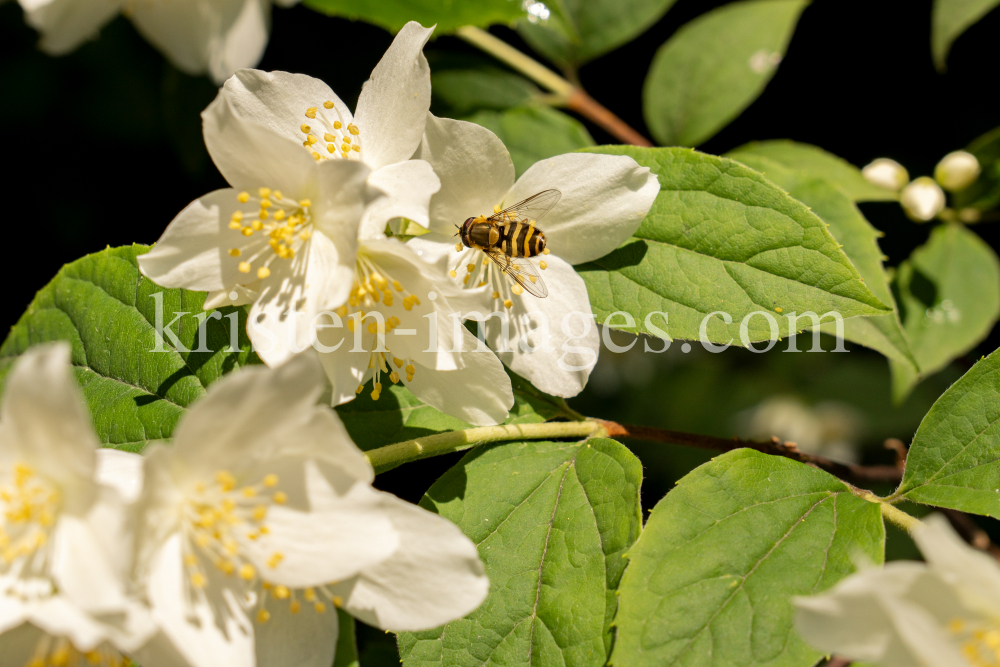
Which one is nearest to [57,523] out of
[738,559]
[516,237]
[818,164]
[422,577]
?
[422,577]

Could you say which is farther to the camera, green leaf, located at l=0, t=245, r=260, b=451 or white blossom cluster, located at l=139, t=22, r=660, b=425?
green leaf, located at l=0, t=245, r=260, b=451

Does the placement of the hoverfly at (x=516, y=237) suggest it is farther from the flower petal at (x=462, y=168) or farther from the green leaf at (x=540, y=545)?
the green leaf at (x=540, y=545)

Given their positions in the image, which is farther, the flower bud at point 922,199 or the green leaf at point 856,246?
the flower bud at point 922,199

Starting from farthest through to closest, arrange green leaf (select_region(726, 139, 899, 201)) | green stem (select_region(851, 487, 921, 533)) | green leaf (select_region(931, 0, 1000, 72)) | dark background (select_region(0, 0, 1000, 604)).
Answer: dark background (select_region(0, 0, 1000, 604)) → green leaf (select_region(726, 139, 899, 201)) → green leaf (select_region(931, 0, 1000, 72)) → green stem (select_region(851, 487, 921, 533))

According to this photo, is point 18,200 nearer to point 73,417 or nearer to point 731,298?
point 73,417

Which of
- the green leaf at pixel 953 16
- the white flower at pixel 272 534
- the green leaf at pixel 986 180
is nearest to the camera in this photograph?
the white flower at pixel 272 534

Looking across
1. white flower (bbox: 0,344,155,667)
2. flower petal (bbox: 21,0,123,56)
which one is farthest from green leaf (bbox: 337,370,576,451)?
flower petal (bbox: 21,0,123,56)

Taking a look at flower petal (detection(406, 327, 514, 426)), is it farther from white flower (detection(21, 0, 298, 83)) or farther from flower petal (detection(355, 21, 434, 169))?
white flower (detection(21, 0, 298, 83))

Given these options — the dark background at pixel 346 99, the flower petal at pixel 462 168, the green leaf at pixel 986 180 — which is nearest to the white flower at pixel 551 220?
the flower petal at pixel 462 168
